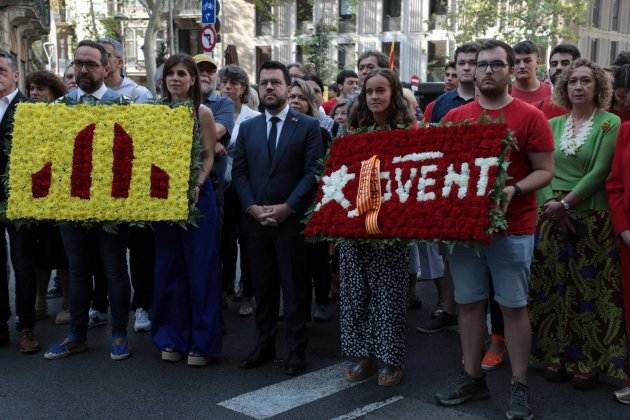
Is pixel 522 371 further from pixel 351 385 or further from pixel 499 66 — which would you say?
pixel 499 66

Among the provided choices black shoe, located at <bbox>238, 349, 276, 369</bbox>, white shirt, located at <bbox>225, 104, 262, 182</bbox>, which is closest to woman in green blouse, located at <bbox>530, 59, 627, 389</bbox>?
black shoe, located at <bbox>238, 349, 276, 369</bbox>

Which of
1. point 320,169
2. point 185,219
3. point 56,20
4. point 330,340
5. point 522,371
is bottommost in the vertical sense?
point 330,340

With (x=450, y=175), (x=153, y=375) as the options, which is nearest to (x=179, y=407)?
(x=153, y=375)

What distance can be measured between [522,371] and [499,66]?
174cm

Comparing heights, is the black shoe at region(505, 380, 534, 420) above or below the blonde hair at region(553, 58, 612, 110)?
below

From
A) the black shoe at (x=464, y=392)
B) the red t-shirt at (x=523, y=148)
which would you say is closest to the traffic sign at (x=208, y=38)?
the red t-shirt at (x=523, y=148)

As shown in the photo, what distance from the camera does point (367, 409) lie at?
4598 millimetres

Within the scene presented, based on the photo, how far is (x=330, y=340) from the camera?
19.9 ft

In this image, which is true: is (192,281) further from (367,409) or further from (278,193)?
(367,409)

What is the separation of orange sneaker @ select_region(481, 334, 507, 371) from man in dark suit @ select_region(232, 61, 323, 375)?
125cm

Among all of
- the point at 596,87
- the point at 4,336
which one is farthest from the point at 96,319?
the point at 596,87

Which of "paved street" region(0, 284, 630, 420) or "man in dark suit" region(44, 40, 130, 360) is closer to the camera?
"paved street" region(0, 284, 630, 420)

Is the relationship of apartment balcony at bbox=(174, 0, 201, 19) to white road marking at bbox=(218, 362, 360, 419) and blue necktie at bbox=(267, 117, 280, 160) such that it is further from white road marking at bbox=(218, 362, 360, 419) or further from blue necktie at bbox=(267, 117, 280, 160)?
white road marking at bbox=(218, 362, 360, 419)

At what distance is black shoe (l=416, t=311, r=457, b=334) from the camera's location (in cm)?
622
